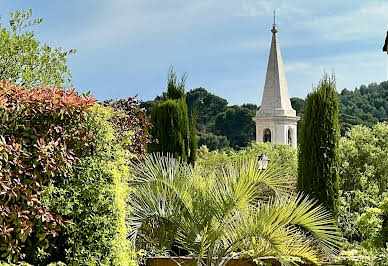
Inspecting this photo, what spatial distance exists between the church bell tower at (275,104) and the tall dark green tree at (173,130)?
25485 mm

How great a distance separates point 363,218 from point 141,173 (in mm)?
3185

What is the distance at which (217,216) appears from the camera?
271 inches

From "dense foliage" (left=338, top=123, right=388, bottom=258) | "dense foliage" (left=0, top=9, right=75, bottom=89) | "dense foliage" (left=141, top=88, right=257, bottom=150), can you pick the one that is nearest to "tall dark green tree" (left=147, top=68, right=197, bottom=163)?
"dense foliage" (left=0, top=9, right=75, bottom=89)

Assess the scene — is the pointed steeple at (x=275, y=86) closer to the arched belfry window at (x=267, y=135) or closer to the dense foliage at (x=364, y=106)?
the arched belfry window at (x=267, y=135)

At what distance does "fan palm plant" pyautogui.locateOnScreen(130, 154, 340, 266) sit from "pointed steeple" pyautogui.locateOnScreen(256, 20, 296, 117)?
95.3 ft

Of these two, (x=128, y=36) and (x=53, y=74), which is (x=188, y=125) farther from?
(x=53, y=74)

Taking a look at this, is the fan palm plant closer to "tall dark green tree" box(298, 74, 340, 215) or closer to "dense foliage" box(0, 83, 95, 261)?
"dense foliage" box(0, 83, 95, 261)

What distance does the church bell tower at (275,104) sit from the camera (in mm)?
35938

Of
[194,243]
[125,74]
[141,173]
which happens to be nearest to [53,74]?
[125,74]

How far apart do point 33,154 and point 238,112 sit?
1711 inches

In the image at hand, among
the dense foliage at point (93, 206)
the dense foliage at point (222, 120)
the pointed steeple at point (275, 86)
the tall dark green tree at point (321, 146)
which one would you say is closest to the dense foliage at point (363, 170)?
the tall dark green tree at point (321, 146)

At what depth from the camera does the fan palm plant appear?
21.6ft

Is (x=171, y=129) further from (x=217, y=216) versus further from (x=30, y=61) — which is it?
(x=30, y=61)

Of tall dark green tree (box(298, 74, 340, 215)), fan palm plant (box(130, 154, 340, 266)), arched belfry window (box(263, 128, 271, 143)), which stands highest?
arched belfry window (box(263, 128, 271, 143))
